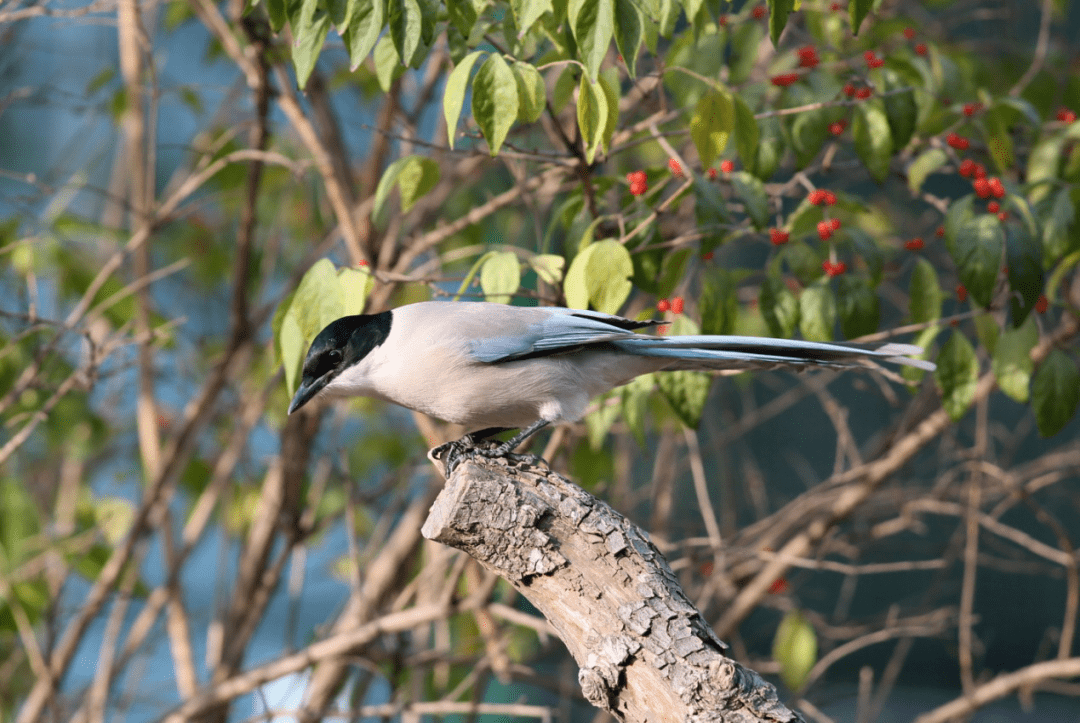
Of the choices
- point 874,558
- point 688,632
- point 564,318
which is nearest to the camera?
point 688,632

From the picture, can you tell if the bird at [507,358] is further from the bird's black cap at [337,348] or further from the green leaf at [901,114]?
the green leaf at [901,114]

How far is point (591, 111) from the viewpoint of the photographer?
1759 mm

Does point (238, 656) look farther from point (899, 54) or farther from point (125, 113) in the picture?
point (899, 54)

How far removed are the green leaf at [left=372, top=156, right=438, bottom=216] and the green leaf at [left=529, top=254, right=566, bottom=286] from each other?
31 centimetres

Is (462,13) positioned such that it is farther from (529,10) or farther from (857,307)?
(857,307)

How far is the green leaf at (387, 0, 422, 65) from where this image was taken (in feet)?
5.44

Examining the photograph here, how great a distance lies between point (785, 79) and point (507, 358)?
39.0 inches

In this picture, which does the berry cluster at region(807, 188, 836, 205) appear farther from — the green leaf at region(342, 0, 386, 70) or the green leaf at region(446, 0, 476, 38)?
the green leaf at region(342, 0, 386, 70)

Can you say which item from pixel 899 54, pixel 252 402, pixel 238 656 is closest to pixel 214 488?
pixel 252 402

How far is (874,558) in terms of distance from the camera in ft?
16.7

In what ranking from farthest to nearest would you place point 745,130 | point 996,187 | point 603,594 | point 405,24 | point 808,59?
point 808,59 → point 996,187 → point 745,130 → point 405,24 → point 603,594

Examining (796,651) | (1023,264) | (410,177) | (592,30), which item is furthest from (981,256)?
(796,651)

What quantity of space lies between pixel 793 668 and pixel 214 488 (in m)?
2.11

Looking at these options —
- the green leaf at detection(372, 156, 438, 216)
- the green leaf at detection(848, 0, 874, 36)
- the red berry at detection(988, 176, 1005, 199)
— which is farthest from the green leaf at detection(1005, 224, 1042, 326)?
the green leaf at detection(372, 156, 438, 216)
